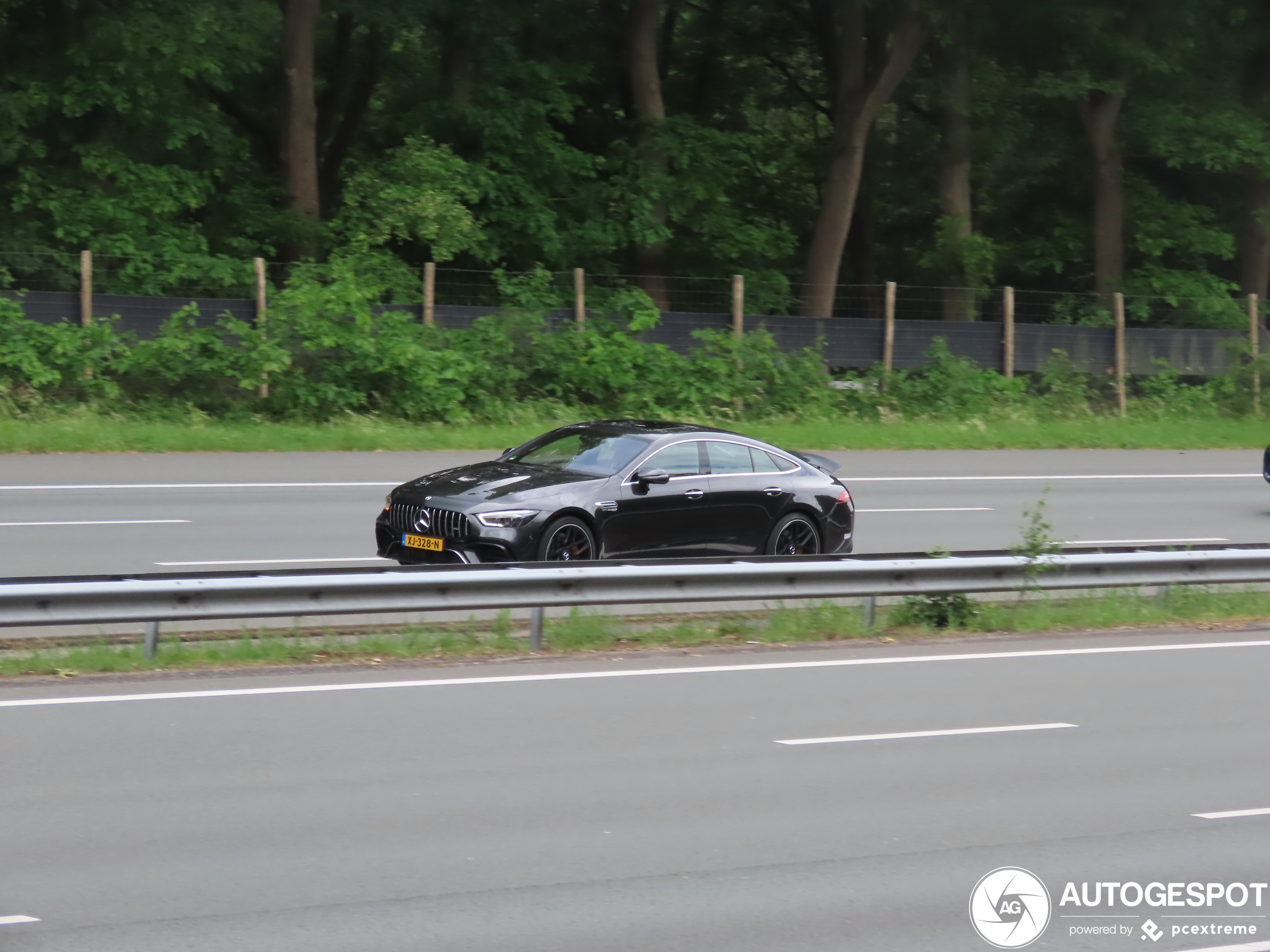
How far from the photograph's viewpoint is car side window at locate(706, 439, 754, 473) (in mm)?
13922

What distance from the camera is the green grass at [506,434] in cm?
2183

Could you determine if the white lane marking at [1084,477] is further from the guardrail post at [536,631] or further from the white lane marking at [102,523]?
the guardrail post at [536,631]

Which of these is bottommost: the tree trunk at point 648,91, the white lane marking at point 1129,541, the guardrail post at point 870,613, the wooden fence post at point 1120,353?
the guardrail post at point 870,613

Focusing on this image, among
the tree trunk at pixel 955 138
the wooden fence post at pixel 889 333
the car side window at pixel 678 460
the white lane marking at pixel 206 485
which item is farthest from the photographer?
the tree trunk at pixel 955 138

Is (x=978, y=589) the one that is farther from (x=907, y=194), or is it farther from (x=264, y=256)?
(x=907, y=194)

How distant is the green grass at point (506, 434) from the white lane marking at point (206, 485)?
3.24m

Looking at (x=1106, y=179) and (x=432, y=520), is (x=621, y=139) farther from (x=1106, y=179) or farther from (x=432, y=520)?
(x=432, y=520)

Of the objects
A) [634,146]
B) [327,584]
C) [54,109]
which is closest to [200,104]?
[54,109]

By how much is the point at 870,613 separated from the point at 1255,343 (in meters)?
24.5

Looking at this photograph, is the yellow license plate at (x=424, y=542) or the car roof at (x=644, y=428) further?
the car roof at (x=644, y=428)

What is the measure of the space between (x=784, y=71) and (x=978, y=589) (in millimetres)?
31398

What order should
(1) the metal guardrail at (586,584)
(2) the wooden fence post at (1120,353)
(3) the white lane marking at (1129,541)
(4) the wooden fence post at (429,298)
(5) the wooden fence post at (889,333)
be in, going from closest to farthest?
1. (1) the metal guardrail at (586,584)
2. (3) the white lane marking at (1129,541)
3. (4) the wooden fence post at (429,298)
4. (5) the wooden fence post at (889,333)
5. (2) the wooden fence post at (1120,353)

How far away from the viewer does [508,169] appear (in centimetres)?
3319

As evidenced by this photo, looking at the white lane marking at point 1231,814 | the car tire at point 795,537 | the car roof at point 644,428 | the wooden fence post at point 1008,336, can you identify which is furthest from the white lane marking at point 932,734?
the wooden fence post at point 1008,336
